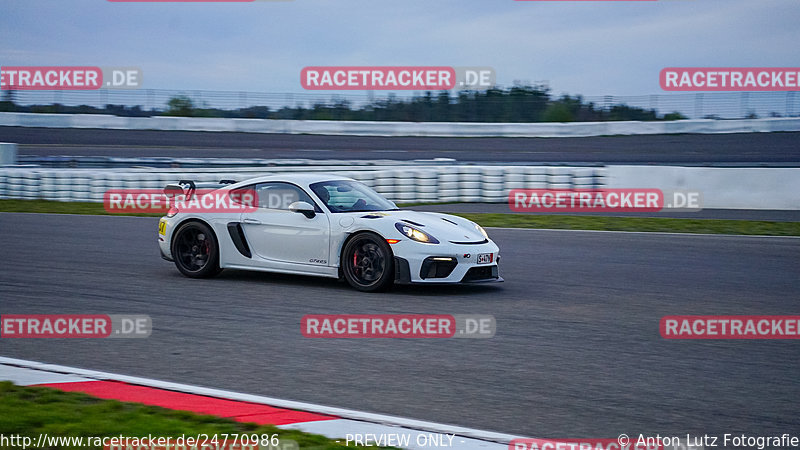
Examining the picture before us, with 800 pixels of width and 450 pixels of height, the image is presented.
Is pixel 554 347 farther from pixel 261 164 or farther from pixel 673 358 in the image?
pixel 261 164

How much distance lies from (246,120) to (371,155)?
891 cm

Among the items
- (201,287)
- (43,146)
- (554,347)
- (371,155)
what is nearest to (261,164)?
(371,155)

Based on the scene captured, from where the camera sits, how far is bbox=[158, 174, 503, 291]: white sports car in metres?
8.10

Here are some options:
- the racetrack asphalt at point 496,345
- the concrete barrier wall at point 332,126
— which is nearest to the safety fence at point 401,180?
the racetrack asphalt at point 496,345

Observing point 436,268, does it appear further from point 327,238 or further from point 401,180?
point 401,180

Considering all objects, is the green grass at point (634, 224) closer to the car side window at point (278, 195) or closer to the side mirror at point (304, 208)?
the car side window at point (278, 195)

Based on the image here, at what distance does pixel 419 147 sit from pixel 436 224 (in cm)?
2238

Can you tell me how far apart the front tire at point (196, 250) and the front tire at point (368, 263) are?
1.59 metres

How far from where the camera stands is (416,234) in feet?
26.7

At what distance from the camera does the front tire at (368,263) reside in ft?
26.6

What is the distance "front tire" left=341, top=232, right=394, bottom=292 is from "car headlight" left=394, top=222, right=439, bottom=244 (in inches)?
7.9

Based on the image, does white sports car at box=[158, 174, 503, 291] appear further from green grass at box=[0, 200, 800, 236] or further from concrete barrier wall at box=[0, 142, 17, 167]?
concrete barrier wall at box=[0, 142, 17, 167]

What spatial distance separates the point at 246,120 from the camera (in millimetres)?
34906

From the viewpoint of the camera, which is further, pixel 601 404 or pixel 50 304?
pixel 50 304
